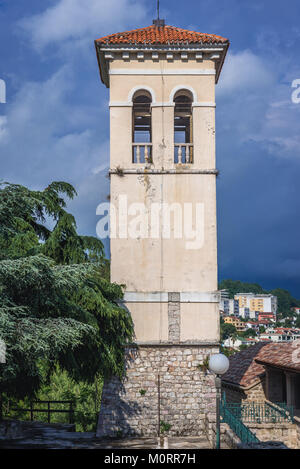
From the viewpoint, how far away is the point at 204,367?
49.4ft

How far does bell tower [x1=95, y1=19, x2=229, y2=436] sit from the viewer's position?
49.3 ft

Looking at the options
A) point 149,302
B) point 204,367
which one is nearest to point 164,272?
point 149,302

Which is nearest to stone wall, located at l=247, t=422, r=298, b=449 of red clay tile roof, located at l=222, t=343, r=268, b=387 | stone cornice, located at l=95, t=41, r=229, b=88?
red clay tile roof, located at l=222, t=343, r=268, b=387

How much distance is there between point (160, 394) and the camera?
15.0 meters

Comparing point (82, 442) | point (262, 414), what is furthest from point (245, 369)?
point (82, 442)

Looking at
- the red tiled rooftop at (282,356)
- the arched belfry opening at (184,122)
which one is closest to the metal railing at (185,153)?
the arched belfry opening at (184,122)

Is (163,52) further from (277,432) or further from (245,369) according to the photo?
(277,432)

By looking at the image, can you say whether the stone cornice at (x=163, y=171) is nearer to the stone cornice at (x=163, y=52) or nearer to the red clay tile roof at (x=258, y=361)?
the stone cornice at (x=163, y=52)

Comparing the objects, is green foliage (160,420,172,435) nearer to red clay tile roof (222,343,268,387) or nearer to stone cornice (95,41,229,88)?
red clay tile roof (222,343,268,387)

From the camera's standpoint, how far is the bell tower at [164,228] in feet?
49.3

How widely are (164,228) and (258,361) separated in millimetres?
6510

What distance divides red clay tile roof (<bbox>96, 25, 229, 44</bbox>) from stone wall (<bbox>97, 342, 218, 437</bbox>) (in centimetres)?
951
